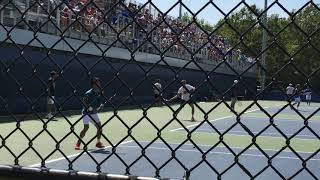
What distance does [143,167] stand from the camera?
34.6 feet

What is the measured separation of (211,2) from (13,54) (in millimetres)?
18035

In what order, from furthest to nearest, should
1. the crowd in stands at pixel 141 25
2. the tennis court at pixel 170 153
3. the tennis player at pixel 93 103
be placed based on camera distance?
the tennis court at pixel 170 153 → the tennis player at pixel 93 103 → the crowd in stands at pixel 141 25

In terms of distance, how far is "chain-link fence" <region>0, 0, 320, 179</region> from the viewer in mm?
3148

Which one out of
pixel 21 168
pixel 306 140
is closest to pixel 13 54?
pixel 306 140

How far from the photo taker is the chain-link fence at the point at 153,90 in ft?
10.3

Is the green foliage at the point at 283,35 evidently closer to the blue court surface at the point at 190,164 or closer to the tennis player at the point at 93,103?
the tennis player at the point at 93,103

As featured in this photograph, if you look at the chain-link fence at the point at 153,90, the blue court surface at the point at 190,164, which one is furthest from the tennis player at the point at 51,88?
the blue court surface at the point at 190,164

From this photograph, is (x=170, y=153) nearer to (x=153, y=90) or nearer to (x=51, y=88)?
(x=51, y=88)

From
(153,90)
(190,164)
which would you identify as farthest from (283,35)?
(190,164)

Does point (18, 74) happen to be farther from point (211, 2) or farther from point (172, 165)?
point (211, 2)

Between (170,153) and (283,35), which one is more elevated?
(283,35)

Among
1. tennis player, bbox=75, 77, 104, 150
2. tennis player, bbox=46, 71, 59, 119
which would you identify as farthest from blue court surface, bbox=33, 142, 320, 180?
tennis player, bbox=46, 71, 59, 119

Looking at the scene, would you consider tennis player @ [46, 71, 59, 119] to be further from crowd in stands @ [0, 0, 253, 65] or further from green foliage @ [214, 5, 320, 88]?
green foliage @ [214, 5, 320, 88]

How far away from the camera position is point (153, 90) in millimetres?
5164
